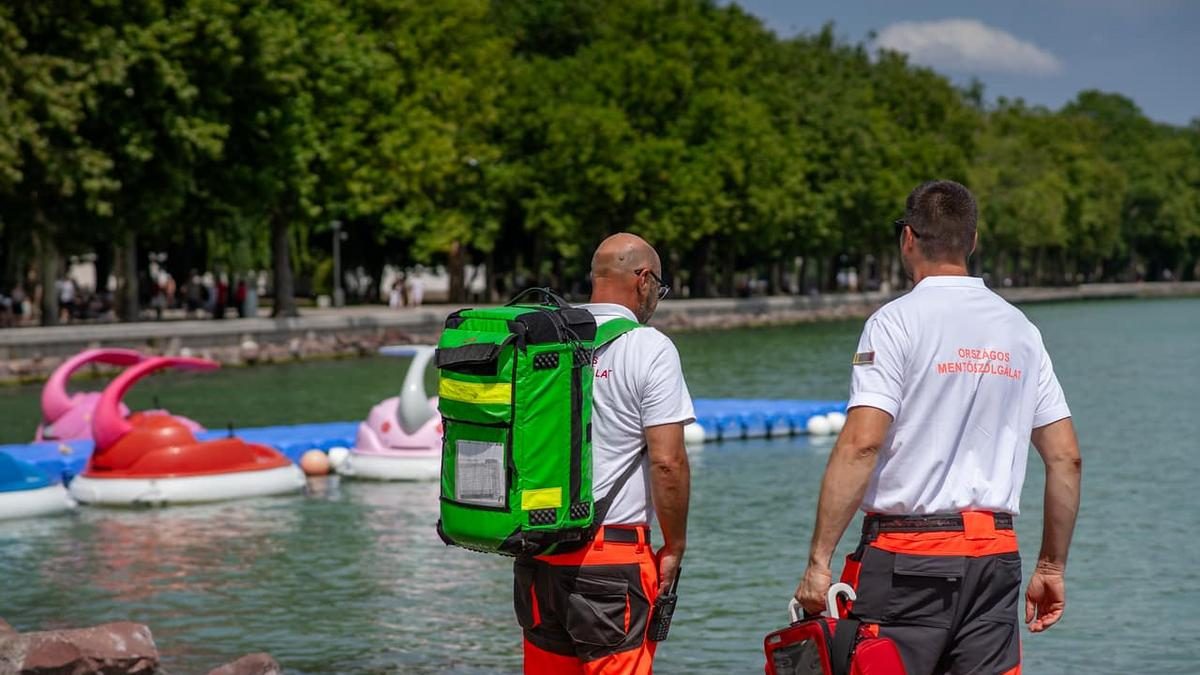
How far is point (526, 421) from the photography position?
5.76 metres

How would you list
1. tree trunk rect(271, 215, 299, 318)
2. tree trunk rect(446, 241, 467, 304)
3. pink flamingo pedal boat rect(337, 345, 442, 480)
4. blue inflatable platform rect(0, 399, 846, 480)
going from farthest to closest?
tree trunk rect(446, 241, 467, 304) → tree trunk rect(271, 215, 299, 318) → pink flamingo pedal boat rect(337, 345, 442, 480) → blue inflatable platform rect(0, 399, 846, 480)

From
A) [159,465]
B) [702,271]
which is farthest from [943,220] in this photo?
[702,271]

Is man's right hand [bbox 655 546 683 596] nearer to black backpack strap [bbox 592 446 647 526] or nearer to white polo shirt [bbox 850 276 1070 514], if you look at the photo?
black backpack strap [bbox 592 446 647 526]

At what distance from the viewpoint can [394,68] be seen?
60375 mm

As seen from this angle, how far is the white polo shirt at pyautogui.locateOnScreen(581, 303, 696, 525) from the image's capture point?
230 inches

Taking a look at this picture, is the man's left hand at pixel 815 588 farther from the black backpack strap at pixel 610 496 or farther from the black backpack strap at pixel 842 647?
the black backpack strap at pixel 610 496

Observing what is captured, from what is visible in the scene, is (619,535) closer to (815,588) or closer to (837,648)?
(815,588)

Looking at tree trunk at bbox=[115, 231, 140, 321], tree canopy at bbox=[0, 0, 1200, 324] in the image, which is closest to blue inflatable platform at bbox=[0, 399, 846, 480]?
tree canopy at bbox=[0, 0, 1200, 324]

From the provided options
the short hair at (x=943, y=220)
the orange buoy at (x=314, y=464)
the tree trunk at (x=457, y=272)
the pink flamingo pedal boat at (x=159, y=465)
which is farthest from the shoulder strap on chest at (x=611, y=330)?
the tree trunk at (x=457, y=272)

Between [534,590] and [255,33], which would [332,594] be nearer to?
[534,590]

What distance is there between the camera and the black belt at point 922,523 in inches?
216

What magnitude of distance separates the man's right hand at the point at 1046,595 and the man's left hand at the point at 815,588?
2.62 ft

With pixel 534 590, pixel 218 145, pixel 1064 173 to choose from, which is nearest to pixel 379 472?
pixel 534 590

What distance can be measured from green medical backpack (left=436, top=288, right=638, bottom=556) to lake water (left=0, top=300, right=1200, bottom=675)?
6181mm
